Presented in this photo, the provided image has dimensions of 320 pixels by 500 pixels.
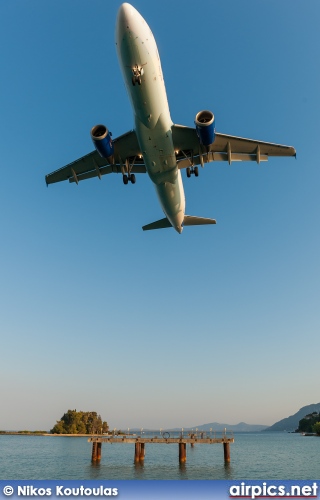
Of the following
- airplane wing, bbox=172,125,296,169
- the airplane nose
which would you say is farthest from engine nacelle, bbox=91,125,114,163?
the airplane nose

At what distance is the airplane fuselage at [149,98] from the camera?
1983 centimetres

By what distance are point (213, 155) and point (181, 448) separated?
41.3 meters


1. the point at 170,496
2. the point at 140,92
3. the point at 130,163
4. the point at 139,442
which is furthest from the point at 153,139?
the point at 139,442

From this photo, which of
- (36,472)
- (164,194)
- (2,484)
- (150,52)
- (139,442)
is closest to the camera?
(2,484)

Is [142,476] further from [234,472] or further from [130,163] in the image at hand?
[130,163]

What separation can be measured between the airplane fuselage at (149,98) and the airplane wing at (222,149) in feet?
6.72

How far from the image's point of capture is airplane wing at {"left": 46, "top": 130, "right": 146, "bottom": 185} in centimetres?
2831

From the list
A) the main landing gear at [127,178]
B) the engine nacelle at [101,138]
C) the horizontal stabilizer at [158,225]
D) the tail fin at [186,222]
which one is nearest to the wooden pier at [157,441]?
the horizontal stabilizer at [158,225]

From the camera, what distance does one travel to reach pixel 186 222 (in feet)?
110

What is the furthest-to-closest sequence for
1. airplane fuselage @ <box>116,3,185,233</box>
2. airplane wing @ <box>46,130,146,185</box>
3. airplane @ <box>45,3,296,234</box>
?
airplane wing @ <box>46,130,146,185</box>, airplane @ <box>45,3,296,234</box>, airplane fuselage @ <box>116,3,185,233</box>

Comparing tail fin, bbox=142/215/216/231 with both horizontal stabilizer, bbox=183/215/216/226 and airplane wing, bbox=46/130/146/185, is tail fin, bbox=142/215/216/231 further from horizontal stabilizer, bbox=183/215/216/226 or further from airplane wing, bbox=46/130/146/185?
airplane wing, bbox=46/130/146/185

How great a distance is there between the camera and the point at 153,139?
77.8ft

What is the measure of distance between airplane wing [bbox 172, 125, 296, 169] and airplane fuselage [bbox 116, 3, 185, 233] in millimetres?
2049

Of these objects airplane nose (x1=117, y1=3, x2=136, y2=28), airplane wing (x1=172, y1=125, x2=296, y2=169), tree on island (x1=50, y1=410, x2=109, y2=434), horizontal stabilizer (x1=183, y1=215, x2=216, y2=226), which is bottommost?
tree on island (x1=50, y1=410, x2=109, y2=434)
